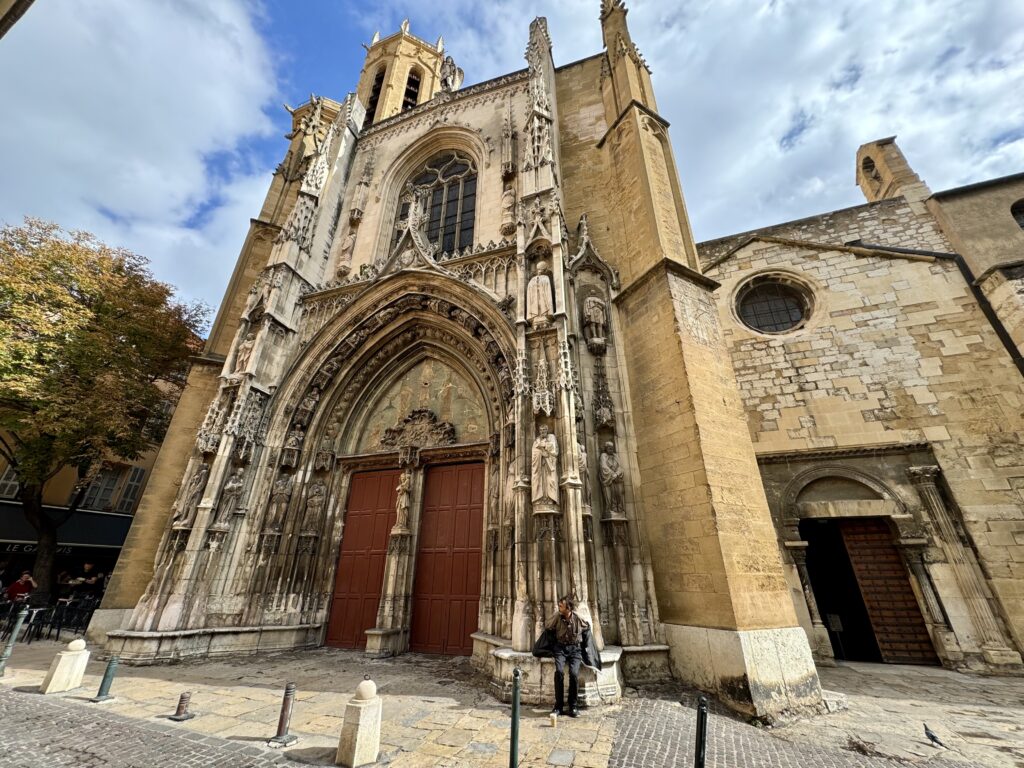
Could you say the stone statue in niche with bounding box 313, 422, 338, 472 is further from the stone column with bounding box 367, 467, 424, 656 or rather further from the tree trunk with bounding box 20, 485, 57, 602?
the tree trunk with bounding box 20, 485, 57, 602

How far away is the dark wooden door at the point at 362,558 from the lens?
7.85 meters

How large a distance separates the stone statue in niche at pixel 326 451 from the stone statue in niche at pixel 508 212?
19.8 ft

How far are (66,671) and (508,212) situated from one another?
34.5ft

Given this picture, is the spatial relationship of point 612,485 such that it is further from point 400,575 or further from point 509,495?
point 400,575

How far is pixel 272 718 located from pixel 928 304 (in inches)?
507

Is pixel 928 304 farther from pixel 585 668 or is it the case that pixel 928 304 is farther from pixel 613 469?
pixel 585 668

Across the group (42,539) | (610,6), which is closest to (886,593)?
Answer: (610,6)

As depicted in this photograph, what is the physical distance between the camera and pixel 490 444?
7.82 metres

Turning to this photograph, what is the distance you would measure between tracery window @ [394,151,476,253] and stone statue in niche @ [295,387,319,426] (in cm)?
504

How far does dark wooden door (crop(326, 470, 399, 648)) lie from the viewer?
7848 mm

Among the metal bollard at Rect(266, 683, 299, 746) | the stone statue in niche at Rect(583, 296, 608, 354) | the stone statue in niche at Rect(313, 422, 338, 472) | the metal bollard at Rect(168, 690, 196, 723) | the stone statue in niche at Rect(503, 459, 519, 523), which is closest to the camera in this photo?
the metal bollard at Rect(266, 683, 299, 746)

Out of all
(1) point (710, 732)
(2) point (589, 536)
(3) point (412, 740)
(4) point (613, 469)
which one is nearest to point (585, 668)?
(1) point (710, 732)

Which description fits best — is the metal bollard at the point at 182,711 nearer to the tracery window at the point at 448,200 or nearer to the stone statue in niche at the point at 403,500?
the stone statue in niche at the point at 403,500

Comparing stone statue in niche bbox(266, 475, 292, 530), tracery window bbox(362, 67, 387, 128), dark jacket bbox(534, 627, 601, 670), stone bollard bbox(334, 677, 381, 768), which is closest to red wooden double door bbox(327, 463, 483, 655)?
stone statue in niche bbox(266, 475, 292, 530)
